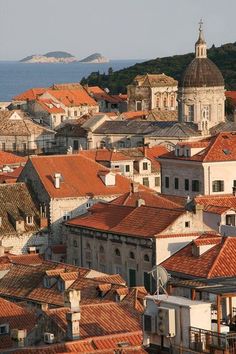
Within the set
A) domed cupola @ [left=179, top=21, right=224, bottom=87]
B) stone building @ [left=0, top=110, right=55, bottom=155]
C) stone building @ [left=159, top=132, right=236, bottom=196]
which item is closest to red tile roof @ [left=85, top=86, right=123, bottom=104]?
stone building @ [left=0, top=110, right=55, bottom=155]

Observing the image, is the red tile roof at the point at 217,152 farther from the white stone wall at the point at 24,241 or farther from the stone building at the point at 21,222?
the white stone wall at the point at 24,241

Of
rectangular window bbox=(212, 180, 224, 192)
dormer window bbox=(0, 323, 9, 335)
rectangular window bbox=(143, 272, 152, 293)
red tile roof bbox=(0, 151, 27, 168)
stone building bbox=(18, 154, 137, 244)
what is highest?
dormer window bbox=(0, 323, 9, 335)

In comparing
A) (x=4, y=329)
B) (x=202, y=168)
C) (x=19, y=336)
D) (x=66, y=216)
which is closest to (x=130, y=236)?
(x=66, y=216)

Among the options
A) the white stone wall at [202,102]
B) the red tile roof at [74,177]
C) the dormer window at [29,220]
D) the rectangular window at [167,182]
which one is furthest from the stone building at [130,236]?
the white stone wall at [202,102]

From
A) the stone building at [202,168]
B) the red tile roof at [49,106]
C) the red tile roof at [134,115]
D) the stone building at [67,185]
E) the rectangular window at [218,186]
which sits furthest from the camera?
the red tile roof at [49,106]

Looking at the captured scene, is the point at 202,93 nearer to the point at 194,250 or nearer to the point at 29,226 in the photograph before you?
the point at 29,226

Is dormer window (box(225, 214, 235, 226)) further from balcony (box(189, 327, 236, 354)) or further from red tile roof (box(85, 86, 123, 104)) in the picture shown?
red tile roof (box(85, 86, 123, 104))
